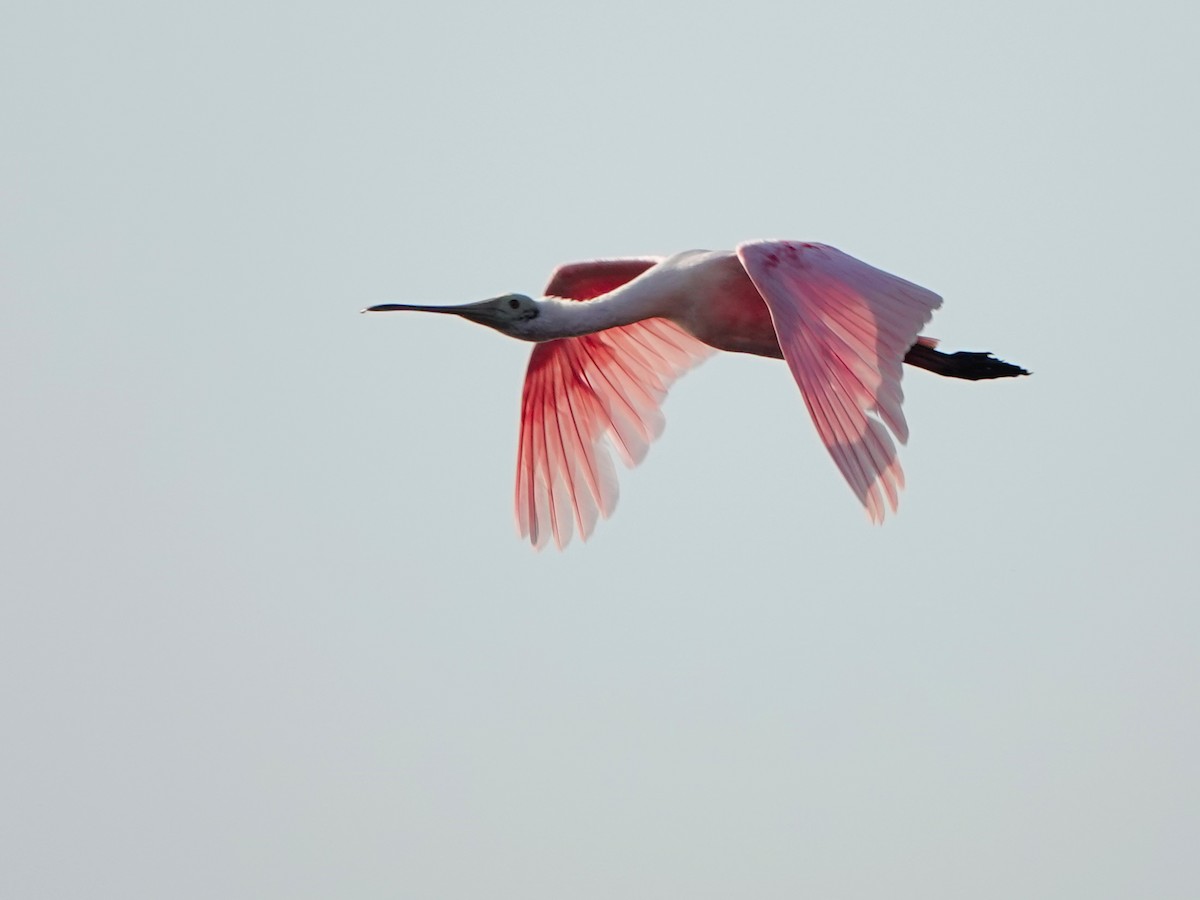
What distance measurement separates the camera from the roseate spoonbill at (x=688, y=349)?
31.2 ft

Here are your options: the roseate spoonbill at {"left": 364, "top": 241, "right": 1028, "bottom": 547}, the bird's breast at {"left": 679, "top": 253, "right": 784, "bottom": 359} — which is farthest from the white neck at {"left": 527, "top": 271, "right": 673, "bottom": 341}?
the bird's breast at {"left": 679, "top": 253, "right": 784, "bottom": 359}

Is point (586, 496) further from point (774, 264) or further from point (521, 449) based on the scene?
point (774, 264)

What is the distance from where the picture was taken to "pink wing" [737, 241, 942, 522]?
30.3ft

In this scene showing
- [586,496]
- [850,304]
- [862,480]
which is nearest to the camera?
[862,480]

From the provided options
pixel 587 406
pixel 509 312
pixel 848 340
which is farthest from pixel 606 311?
pixel 848 340

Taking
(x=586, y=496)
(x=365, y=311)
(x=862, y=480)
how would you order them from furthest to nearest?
(x=586, y=496) → (x=365, y=311) → (x=862, y=480)

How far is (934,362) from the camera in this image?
11680mm

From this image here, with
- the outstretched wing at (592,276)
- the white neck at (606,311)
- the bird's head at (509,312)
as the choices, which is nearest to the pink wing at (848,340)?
the white neck at (606,311)

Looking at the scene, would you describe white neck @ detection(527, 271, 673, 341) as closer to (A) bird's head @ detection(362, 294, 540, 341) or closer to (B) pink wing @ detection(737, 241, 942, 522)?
(A) bird's head @ detection(362, 294, 540, 341)

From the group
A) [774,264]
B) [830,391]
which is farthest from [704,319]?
[830,391]

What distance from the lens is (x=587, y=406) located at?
12.7m

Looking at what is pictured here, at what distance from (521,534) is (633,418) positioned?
3.00ft

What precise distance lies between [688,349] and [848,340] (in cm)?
302

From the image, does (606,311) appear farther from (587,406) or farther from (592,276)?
(587,406)
